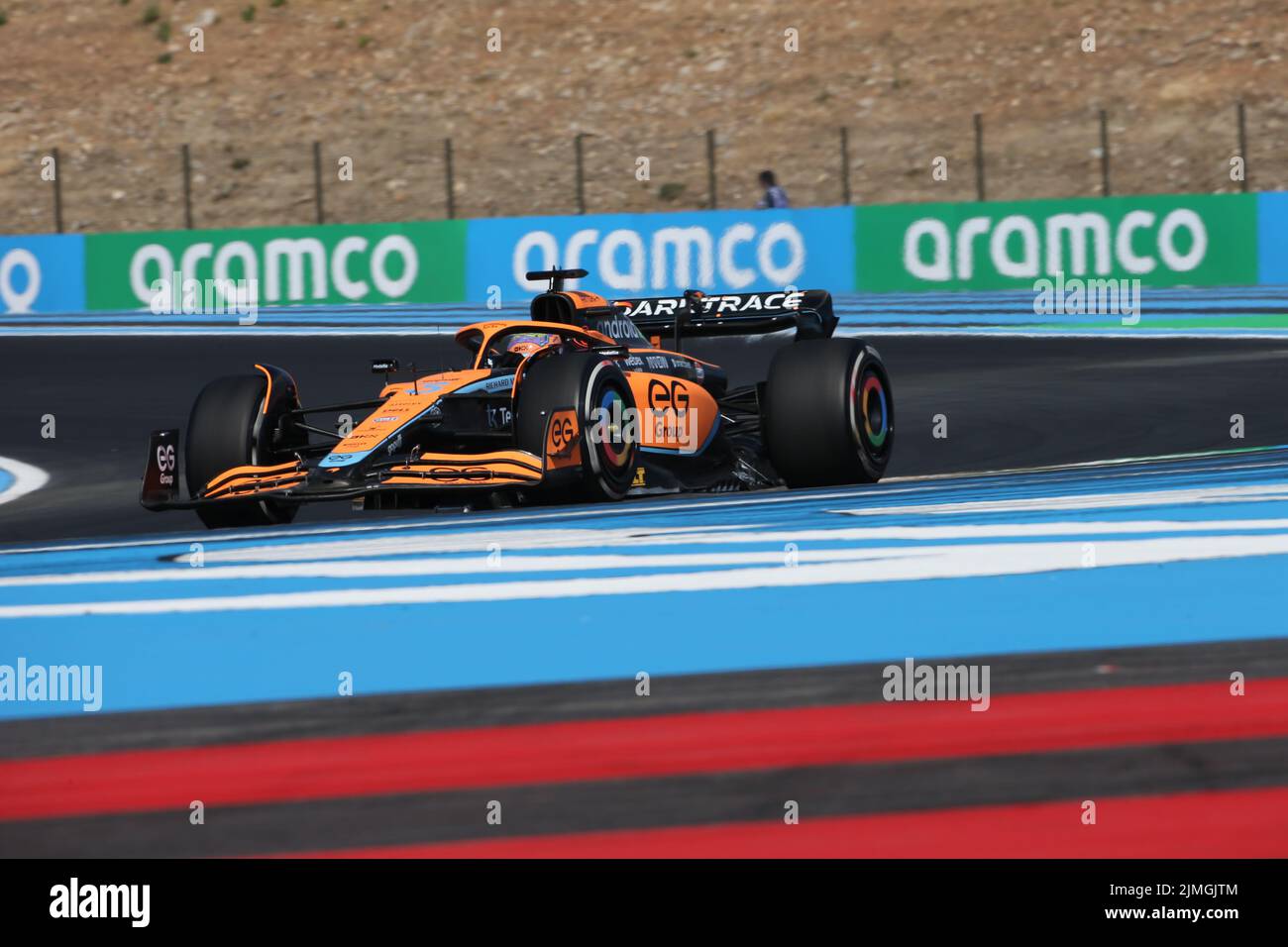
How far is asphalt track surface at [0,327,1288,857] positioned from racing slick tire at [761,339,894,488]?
1431 mm

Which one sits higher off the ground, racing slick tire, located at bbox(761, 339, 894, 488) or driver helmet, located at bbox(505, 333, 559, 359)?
driver helmet, located at bbox(505, 333, 559, 359)

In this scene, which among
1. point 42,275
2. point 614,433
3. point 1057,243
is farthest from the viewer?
point 42,275

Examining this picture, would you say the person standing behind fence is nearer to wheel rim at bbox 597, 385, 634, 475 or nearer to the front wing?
wheel rim at bbox 597, 385, 634, 475

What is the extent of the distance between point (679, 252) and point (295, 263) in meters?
4.96

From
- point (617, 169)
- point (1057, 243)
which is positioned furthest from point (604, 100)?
point (1057, 243)

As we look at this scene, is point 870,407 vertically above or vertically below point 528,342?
below

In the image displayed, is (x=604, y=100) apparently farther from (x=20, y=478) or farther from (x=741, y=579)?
(x=741, y=579)

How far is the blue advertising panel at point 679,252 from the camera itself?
22.8 meters

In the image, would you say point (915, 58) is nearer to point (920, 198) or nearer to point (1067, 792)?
point (920, 198)

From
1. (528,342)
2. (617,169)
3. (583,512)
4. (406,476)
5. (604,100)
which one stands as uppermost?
(604,100)

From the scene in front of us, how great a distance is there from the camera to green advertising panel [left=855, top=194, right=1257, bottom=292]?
21859mm

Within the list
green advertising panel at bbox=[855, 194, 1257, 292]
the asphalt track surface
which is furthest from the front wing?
green advertising panel at bbox=[855, 194, 1257, 292]

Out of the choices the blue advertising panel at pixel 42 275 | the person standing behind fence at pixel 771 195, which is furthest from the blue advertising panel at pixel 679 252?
the blue advertising panel at pixel 42 275

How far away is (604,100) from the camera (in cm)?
3731
